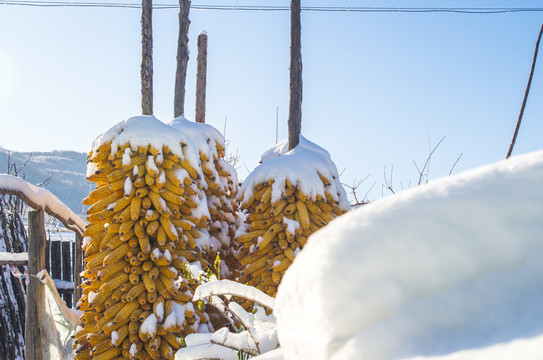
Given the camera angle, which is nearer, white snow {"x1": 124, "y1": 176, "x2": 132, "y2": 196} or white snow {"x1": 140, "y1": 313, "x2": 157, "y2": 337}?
white snow {"x1": 140, "y1": 313, "x2": 157, "y2": 337}

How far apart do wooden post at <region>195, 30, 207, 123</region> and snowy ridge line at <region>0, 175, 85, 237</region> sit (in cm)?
252

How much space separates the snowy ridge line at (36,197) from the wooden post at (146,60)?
1.60m

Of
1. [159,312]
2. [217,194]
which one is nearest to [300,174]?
[217,194]

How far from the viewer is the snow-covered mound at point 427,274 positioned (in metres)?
0.53

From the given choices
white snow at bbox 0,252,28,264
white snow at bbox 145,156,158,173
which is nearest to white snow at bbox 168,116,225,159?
white snow at bbox 145,156,158,173

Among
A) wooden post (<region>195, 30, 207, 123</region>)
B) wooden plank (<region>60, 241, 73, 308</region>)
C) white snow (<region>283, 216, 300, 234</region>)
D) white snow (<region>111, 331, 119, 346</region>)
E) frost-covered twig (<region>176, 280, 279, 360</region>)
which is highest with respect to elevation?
wooden post (<region>195, 30, 207, 123</region>)

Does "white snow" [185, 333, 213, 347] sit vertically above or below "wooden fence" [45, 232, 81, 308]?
above

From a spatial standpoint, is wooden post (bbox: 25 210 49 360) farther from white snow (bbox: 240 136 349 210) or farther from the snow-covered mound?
the snow-covered mound

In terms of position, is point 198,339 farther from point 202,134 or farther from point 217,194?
point 202,134

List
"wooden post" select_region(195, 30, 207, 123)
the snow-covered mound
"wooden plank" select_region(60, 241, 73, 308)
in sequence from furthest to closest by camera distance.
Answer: "wooden post" select_region(195, 30, 207, 123), "wooden plank" select_region(60, 241, 73, 308), the snow-covered mound

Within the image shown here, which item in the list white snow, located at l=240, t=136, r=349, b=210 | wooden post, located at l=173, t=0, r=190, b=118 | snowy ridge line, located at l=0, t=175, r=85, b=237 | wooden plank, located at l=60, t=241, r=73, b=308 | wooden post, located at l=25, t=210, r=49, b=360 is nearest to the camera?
snowy ridge line, located at l=0, t=175, r=85, b=237

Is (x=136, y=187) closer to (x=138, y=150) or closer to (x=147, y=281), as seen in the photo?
(x=138, y=150)

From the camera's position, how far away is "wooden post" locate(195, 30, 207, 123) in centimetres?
604

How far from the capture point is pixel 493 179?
2.06 feet
